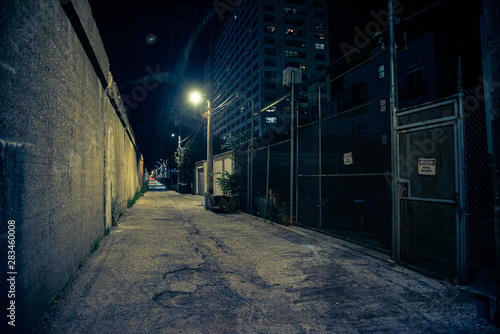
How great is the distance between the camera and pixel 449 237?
14.1 feet

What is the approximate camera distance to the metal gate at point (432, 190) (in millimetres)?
4219

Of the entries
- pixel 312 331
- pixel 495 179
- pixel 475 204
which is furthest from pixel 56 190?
pixel 475 204

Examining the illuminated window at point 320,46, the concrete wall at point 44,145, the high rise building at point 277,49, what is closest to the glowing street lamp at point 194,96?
the concrete wall at point 44,145

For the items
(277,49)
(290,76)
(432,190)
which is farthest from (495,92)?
(277,49)

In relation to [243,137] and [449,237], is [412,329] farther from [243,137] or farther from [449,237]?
[243,137]

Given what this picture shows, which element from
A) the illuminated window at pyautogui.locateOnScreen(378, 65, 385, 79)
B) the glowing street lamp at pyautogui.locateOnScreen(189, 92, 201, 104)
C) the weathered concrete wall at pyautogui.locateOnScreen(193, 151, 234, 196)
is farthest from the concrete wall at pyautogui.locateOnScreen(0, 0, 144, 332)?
the illuminated window at pyautogui.locateOnScreen(378, 65, 385, 79)

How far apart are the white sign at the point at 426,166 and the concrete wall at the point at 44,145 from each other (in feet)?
18.1

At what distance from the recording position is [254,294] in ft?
12.7

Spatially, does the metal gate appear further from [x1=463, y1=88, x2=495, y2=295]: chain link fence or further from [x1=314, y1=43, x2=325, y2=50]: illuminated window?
[x1=314, y1=43, x2=325, y2=50]: illuminated window

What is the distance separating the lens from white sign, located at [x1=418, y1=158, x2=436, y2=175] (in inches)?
181

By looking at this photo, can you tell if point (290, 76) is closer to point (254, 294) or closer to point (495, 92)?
point (495, 92)

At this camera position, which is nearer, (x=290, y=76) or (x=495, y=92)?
(x=495, y=92)

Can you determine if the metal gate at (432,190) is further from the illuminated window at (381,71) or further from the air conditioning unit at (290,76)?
the illuminated window at (381,71)

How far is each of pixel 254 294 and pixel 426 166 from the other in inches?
136
